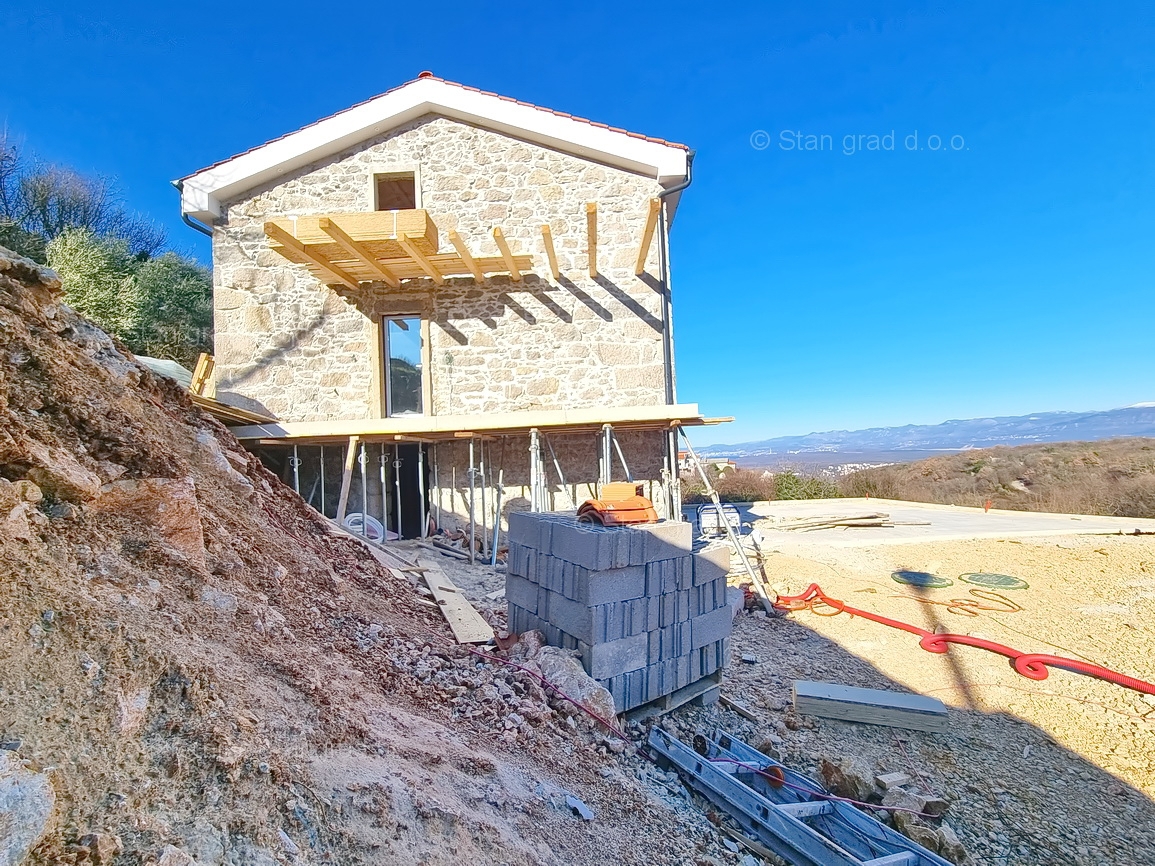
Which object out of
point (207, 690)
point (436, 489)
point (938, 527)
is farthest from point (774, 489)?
point (207, 690)

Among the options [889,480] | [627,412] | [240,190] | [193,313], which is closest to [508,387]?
[627,412]

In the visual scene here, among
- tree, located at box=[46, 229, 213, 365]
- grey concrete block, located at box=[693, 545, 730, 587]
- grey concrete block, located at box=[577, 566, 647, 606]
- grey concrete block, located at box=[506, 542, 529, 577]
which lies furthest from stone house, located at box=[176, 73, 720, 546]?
grey concrete block, located at box=[577, 566, 647, 606]

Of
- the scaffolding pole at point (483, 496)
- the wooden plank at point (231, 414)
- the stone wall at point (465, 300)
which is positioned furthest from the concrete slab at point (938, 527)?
the wooden plank at point (231, 414)

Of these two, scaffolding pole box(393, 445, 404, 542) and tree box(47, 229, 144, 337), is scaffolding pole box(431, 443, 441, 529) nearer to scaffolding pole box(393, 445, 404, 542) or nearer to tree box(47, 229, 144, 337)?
scaffolding pole box(393, 445, 404, 542)

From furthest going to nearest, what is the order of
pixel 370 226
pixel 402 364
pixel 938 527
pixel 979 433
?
1. pixel 979 433
2. pixel 938 527
3. pixel 402 364
4. pixel 370 226

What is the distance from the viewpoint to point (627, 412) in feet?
27.5

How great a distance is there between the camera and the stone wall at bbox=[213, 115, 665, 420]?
9633mm

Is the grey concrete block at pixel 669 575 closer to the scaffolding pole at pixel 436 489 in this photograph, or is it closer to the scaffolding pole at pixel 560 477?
the scaffolding pole at pixel 560 477

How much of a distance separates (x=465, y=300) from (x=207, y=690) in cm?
859

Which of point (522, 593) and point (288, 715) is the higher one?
point (288, 715)

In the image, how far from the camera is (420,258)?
8.68m

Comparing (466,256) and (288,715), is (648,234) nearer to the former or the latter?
(466,256)

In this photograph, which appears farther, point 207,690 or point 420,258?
point 420,258

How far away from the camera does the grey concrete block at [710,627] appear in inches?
164
